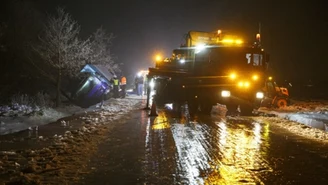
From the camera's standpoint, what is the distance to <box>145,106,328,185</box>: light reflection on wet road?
6887 millimetres

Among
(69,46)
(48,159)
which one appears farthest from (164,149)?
(69,46)

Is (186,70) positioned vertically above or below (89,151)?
above

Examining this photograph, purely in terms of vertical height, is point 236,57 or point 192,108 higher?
point 236,57

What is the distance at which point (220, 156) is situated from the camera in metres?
8.69

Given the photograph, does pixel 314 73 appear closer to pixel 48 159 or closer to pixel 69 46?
pixel 69 46

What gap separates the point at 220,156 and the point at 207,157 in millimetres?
341

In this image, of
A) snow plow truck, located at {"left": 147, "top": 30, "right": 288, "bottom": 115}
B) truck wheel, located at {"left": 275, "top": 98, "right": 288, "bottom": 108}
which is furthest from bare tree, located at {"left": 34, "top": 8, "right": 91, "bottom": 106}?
truck wheel, located at {"left": 275, "top": 98, "right": 288, "bottom": 108}

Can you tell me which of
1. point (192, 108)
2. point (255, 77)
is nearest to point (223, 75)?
point (255, 77)

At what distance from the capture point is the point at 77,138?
11.0m

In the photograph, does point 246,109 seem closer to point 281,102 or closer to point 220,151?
point 281,102

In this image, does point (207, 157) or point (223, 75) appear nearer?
point (207, 157)

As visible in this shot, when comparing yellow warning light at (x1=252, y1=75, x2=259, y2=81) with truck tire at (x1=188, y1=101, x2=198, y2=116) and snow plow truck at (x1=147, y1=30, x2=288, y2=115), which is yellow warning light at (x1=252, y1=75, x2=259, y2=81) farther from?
truck tire at (x1=188, y1=101, x2=198, y2=116)

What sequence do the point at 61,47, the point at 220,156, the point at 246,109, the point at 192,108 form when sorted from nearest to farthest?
the point at 220,156 < the point at 246,109 < the point at 192,108 < the point at 61,47

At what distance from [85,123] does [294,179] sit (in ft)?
31.1
